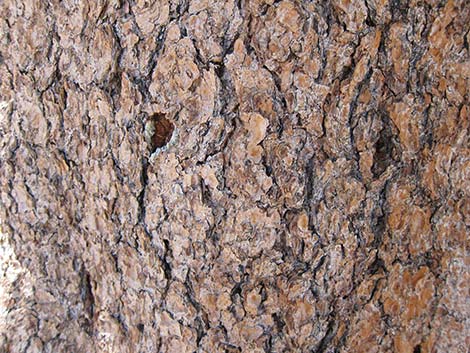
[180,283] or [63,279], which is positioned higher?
[180,283]

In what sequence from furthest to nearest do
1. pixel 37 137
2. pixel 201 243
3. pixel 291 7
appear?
pixel 37 137 → pixel 201 243 → pixel 291 7

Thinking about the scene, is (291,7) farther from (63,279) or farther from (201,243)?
(63,279)

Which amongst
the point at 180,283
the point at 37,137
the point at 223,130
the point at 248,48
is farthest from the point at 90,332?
the point at 248,48

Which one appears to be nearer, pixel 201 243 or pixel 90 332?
pixel 201 243

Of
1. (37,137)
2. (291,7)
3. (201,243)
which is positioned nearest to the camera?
(291,7)
